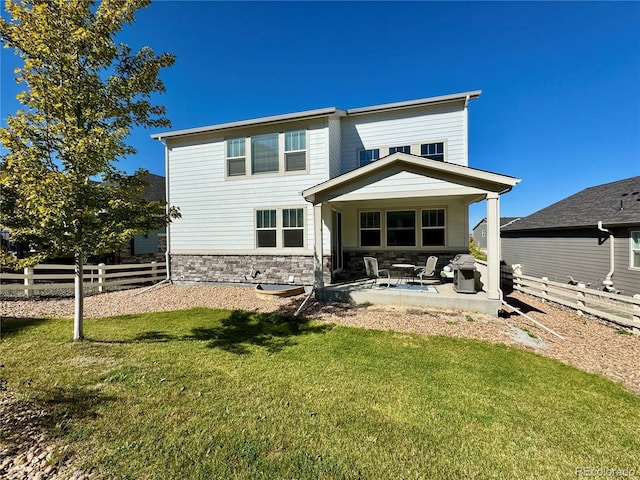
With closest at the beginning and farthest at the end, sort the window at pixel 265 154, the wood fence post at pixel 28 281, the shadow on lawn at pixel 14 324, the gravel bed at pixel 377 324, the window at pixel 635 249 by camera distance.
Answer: the gravel bed at pixel 377 324, the shadow on lawn at pixel 14 324, the wood fence post at pixel 28 281, the window at pixel 635 249, the window at pixel 265 154

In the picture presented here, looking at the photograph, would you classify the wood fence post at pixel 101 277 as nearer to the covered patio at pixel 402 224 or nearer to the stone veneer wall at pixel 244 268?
the stone veneer wall at pixel 244 268

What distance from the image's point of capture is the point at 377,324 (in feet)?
21.2

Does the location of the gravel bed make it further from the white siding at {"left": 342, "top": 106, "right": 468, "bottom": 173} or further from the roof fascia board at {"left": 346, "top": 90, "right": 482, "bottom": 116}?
the roof fascia board at {"left": 346, "top": 90, "right": 482, "bottom": 116}

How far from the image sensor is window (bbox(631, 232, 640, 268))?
994 centimetres

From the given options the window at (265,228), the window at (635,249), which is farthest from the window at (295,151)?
the window at (635,249)

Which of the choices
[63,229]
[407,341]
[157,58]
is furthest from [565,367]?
[157,58]

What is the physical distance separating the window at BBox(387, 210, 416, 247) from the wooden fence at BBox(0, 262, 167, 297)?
33.9 ft

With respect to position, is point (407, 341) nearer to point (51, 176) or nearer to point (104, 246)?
point (104, 246)

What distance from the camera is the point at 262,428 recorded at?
2.85 meters

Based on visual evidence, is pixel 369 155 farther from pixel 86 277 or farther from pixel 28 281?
pixel 28 281

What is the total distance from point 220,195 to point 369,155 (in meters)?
6.54

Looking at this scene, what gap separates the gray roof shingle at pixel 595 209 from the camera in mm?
10977

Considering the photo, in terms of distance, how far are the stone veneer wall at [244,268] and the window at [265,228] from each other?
1.90 feet

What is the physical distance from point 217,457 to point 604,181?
23809 millimetres
